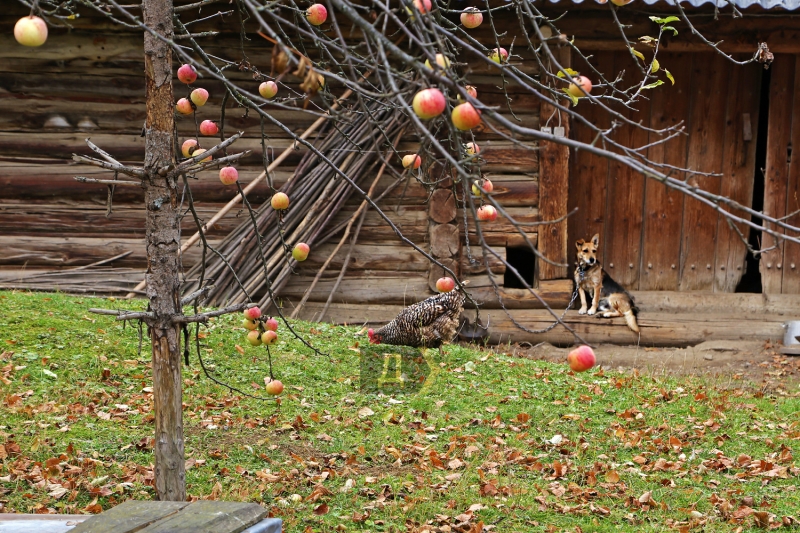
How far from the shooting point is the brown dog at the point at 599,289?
8766 millimetres

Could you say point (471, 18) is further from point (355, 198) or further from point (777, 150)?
point (777, 150)

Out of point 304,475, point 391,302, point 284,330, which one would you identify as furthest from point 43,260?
point 304,475

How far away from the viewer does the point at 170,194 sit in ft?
9.50

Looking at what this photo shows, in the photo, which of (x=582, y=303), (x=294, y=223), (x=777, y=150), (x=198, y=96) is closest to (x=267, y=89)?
(x=198, y=96)

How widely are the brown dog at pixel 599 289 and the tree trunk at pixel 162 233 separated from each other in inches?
255

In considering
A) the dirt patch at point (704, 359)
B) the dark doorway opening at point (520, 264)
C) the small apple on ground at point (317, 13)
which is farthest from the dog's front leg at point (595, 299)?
the small apple on ground at point (317, 13)

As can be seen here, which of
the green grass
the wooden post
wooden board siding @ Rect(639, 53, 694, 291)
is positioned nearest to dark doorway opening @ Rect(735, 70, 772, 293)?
wooden board siding @ Rect(639, 53, 694, 291)

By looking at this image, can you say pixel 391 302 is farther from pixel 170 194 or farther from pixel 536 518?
pixel 170 194

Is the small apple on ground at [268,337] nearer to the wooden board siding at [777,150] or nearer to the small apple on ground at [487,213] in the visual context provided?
the small apple on ground at [487,213]

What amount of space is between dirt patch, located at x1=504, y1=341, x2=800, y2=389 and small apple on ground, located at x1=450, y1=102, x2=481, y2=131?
625cm

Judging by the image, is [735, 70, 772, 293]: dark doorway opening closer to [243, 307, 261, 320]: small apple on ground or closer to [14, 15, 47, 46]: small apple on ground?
[243, 307, 261, 320]: small apple on ground

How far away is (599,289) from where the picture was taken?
29.3 feet

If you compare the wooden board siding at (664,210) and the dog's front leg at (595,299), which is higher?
the wooden board siding at (664,210)

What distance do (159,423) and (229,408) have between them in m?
2.48
